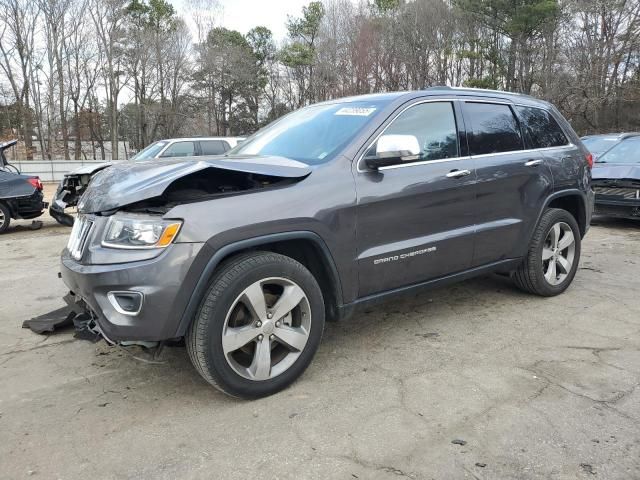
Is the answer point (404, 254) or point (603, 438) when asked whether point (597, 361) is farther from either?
point (404, 254)

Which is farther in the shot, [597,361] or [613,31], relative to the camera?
[613,31]

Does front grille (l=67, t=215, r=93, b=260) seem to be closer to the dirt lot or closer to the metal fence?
the dirt lot

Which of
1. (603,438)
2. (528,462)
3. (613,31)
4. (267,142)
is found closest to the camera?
(528,462)

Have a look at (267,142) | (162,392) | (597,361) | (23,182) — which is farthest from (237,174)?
(23,182)

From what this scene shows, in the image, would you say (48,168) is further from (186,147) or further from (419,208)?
(419,208)

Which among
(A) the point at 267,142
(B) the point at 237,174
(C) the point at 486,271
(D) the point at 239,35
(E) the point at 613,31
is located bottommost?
(C) the point at 486,271

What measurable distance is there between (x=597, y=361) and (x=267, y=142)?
9.24ft

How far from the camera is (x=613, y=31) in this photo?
27547mm

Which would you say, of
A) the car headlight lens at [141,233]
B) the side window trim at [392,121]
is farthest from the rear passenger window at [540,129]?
the car headlight lens at [141,233]

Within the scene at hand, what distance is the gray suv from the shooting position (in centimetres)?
266

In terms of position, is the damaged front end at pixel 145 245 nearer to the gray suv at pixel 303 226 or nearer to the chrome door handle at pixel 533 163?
the gray suv at pixel 303 226

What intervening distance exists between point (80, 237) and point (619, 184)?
331 inches

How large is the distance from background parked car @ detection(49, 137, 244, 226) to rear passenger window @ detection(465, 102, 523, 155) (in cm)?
448

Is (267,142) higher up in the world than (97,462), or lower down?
higher up
